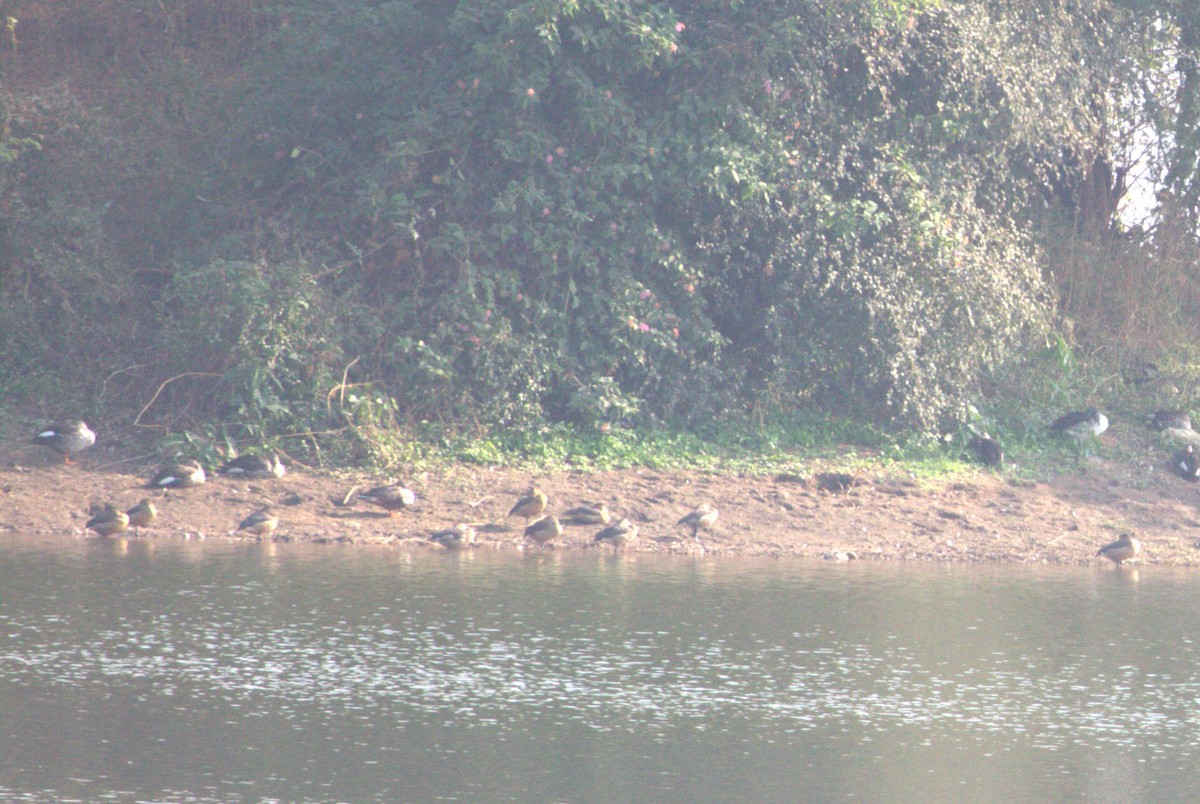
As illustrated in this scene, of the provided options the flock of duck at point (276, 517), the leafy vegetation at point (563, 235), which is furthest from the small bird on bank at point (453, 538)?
the leafy vegetation at point (563, 235)

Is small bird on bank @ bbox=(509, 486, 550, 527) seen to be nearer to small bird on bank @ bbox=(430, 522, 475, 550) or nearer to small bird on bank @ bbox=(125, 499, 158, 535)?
small bird on bank @ bbox=(430, 522, 475, 550)

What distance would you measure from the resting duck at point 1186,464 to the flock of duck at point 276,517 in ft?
16.0

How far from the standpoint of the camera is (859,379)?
45.0ft

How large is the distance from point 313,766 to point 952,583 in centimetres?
565

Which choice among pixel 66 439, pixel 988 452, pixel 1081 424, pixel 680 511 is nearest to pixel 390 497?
pixel 680 511

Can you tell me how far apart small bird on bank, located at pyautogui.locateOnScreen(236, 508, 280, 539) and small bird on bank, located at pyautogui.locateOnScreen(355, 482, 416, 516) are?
818mm

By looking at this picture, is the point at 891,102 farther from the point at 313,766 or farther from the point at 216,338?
the point at 313,766

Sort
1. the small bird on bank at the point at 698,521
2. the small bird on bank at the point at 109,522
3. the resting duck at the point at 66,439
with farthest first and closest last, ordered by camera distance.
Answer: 1. the resting duck at the point at 66,439
2. the small bird on bank at the point at 698,521
3. the small bird on bank at the point at 109,522

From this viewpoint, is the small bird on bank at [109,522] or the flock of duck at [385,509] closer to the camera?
the small bird on bank at [109,522]

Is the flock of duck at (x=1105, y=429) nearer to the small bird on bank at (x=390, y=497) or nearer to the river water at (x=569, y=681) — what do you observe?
the river water at (x=569, y=681)

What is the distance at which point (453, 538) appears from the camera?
418 inches

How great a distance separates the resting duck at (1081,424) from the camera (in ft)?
46.5

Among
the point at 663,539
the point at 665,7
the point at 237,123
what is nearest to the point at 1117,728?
the point at 663,539

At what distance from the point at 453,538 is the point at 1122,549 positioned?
505 centimetres
